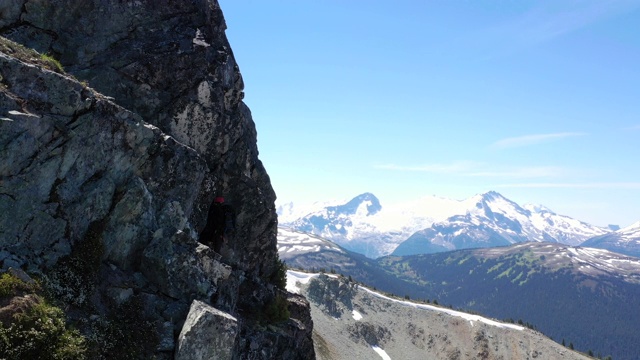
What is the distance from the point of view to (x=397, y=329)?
324 feet

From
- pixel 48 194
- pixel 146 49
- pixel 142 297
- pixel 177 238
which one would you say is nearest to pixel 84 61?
pixel 146 49

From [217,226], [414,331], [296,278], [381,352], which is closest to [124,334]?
[217,226]

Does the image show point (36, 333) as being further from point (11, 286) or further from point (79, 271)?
point (79, 271)

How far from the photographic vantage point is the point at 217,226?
2945 centimetres

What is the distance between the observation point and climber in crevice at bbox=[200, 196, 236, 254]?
96.8 feet

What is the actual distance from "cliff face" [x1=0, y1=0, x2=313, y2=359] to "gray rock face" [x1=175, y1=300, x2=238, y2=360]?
0.28 feet

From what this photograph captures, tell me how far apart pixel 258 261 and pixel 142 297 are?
16.1 metres

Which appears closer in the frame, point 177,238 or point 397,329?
point 177,238

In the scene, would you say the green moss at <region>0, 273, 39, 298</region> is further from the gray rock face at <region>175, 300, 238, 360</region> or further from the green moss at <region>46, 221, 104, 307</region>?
the gray rock face at <region>175, 300, 238, 360</region>

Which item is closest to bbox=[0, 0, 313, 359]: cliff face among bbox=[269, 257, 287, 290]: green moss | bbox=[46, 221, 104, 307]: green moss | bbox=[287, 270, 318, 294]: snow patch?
bbox=[46, 221, 104, 307]: green moss

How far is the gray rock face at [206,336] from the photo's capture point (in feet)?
60.8

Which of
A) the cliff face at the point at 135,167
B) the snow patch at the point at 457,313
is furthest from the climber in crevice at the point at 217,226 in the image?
the snow patch at the point at 457,313

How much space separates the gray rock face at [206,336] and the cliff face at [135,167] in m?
0.08

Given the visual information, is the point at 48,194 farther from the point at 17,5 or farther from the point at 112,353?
the point at 17,5
